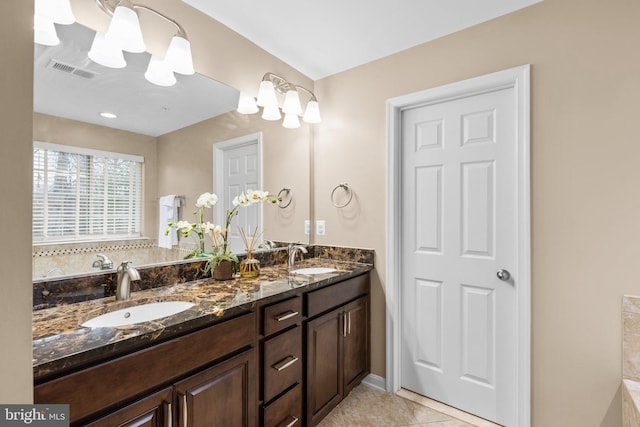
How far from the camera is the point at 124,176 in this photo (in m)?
1.49

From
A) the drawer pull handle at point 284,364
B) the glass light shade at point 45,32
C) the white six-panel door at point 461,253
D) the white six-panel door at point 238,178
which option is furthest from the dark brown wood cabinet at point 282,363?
the glass light shade at point 45,32

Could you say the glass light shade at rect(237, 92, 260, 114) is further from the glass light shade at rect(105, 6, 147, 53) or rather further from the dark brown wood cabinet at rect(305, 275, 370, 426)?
the dark brown wood cabinet at rect(305, 275, 370, 426)

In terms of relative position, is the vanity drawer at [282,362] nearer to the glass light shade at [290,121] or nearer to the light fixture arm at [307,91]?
the glass light shade at [290,121]

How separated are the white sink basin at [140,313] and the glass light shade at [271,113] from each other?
1388 mm

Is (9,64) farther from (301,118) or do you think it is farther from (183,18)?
(301,118)

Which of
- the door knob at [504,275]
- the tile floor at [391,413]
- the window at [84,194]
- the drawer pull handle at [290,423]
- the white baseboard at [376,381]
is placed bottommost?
the tile floor at [391,413]

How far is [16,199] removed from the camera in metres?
0.63

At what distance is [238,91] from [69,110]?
36.6 inches

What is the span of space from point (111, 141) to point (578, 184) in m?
2.31

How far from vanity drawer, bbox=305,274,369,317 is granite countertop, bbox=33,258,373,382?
0.20 feet

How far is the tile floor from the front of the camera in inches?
72.4

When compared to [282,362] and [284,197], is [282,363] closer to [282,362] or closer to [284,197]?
[282,362]

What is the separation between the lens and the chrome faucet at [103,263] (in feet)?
4.56

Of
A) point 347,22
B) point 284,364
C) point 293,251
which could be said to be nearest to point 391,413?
point 284,364
